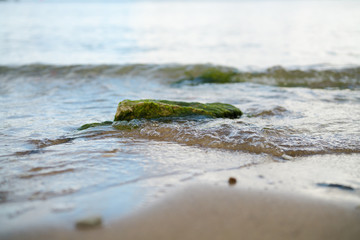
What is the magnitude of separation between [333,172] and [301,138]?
Answer: 101 cm

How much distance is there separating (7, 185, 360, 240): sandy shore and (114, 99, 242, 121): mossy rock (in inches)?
89.7

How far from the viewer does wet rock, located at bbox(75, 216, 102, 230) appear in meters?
2.21

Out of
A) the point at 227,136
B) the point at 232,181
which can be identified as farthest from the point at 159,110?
the point at 232,181

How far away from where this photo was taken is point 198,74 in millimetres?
9891

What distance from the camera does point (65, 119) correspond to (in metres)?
5.28

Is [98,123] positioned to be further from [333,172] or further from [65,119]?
[333,172]

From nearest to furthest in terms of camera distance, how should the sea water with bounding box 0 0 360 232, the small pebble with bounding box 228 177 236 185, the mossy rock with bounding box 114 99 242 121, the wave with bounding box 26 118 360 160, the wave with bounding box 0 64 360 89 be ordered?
the sea water with bounding box 0 0 360 232
the small pebble with bounding box 228 177 236 185
the wave with bounding box 26 118 360 160
the mossy rock with bounding box 114 99 242 121
the wave with bounding box 0 64 360 89

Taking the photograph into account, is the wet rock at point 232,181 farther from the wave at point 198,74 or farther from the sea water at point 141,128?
the wave at point 198,74

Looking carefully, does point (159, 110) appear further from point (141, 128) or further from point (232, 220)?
point (232, 220)

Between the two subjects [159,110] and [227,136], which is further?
[159,110]

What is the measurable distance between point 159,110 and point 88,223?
2.77m

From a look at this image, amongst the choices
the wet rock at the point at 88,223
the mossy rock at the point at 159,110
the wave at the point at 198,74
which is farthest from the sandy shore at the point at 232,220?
the wave at the point at 198,74

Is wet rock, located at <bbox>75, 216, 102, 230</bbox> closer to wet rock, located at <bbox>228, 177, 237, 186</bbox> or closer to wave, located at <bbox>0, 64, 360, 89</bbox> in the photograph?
wet rock, located at <bbox>228, 177, 237, 186</bbox>

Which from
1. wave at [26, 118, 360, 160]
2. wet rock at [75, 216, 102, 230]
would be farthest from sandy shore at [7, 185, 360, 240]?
wave at [26, 118, 360, 160]
